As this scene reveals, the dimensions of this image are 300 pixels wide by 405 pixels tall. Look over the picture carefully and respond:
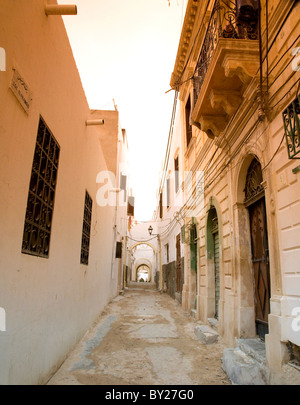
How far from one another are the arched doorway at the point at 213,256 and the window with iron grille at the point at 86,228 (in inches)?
122

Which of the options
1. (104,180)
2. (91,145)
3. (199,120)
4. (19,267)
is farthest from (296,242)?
(104,180)

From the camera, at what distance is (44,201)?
11.5 feet

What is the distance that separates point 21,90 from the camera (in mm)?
2701

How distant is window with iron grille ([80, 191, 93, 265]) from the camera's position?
626cm

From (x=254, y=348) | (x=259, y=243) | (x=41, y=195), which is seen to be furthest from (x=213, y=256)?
(x=41, y=195)

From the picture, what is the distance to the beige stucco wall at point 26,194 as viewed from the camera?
2469 mm

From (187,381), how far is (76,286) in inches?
101

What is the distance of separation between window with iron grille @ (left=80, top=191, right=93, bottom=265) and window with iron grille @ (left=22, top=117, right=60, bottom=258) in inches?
97.7

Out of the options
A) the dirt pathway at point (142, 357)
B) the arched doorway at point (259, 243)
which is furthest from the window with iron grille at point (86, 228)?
the arched doorway at point (259, 243)

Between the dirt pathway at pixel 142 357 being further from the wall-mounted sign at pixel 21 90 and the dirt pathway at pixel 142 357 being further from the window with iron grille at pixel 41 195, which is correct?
the wall-mounted sign at pixel 21 90

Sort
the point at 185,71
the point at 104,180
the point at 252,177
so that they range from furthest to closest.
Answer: the point at 185,71, the point at 104,180, the point at 252,177

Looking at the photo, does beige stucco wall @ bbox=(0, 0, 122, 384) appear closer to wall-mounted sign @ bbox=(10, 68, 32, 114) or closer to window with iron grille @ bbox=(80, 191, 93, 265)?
wall-mounted sign @ bbox=(10, 68, 32, 114)

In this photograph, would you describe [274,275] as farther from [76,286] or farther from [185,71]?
[185,71]

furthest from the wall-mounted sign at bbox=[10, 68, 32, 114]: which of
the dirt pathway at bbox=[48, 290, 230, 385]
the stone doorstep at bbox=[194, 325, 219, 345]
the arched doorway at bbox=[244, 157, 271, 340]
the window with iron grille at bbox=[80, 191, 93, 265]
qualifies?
the stone doorstep at bbox=[194, 325, 219, 345]
